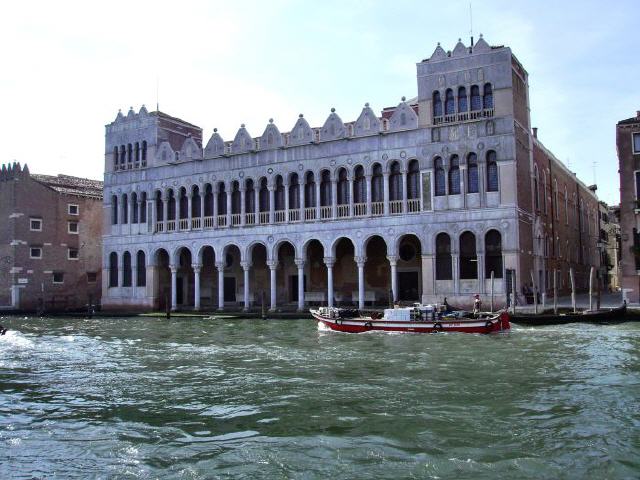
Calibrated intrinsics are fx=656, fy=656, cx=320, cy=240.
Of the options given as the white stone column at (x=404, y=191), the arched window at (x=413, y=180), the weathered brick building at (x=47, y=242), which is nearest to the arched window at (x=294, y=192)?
the white stone column at (x=404, y=191)

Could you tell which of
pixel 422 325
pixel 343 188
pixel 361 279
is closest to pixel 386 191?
pixel 343 188

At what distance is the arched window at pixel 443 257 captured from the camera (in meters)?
29.0

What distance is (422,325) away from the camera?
22.6 metres

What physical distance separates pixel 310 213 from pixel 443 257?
23.6ft

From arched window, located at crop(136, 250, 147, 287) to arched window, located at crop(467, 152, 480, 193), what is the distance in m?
19.8

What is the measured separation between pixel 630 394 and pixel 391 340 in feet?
33.0

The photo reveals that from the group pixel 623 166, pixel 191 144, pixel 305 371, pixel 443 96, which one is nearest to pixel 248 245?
pixel 191 144

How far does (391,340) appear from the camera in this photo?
20.5 meters

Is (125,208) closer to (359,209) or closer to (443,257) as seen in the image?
(359,209)

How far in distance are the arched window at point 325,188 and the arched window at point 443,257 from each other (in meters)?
6.10

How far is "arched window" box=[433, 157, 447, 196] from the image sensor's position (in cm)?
2908

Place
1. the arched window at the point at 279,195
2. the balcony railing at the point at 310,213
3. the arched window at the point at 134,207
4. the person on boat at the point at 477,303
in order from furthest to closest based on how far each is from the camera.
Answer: the arched window at the point at 134,207, the arched window at the point at 279,195, the balcony railing at the point at 310,213, the person on boat at the point at 477,303

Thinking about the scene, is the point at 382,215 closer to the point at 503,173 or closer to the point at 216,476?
the point at 503,173

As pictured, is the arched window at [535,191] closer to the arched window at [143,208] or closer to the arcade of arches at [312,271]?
the arcade of arches at [312,271]
